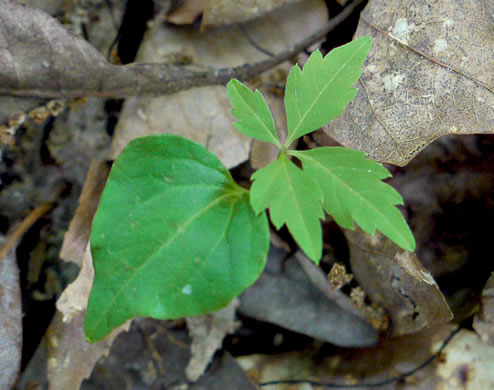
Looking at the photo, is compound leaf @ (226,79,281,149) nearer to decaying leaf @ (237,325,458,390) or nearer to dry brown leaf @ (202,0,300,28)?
dry brown leaf @ (202,0,300,28)

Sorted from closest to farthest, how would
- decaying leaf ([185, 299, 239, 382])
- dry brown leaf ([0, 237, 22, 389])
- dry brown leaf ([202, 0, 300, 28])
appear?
dry brown leaf ([0, 237, 22, 389]), dry brown leaf ([202, 0, 300, 28]), decaying leaf ([185, 299, 239, 382])

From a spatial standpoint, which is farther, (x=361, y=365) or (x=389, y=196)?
(x=361, y=365)

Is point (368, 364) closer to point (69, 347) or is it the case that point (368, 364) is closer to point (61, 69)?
point (69, 347)

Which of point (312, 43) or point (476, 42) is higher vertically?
→ point (476, 42)

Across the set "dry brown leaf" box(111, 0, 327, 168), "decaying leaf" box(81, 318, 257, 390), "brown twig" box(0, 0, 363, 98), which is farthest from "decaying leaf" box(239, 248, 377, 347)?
"brown twig" box(0, 0, 363, 98)

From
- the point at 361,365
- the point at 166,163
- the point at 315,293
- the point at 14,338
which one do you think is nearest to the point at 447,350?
the point at 361,365

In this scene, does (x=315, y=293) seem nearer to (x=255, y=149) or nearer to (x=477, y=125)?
(x=255, y=149)

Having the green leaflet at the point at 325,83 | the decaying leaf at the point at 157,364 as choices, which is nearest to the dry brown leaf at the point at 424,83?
the green leaflet at the point at 325,83
